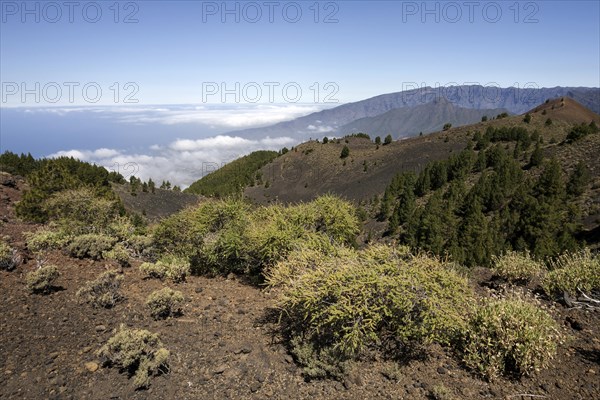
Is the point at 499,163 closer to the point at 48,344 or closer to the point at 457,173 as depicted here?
the point at 457,173

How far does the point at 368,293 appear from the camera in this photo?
639cm

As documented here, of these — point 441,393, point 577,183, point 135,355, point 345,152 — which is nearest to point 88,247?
point 135,355

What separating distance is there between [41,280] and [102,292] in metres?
1.57

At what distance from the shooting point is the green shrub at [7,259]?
9617mm

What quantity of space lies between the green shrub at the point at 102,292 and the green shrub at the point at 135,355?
7.29ft

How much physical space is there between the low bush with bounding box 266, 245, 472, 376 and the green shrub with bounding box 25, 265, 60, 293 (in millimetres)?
6476

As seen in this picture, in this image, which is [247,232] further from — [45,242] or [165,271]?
[45,242]

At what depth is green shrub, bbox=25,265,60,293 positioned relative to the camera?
8625 millimetres

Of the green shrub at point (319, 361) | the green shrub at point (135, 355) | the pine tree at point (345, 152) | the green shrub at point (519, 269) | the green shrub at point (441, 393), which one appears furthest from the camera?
the pine tree at point (345, 152)

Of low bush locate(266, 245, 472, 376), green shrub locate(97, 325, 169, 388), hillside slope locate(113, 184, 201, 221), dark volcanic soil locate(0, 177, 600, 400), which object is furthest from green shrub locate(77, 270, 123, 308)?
hillside slope locate(113, 184, 201, 221)

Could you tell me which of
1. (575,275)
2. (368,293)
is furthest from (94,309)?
(575,275)

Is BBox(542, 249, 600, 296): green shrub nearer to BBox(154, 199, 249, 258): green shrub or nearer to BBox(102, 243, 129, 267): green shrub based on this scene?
BBox(154, 199, 249, 258): green shrub

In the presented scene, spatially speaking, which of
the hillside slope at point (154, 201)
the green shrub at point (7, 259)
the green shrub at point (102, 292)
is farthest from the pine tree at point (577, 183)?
the hillside slope at point (154, 201)

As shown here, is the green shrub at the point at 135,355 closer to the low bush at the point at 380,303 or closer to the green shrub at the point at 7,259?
the low bush at the point at 380,303
